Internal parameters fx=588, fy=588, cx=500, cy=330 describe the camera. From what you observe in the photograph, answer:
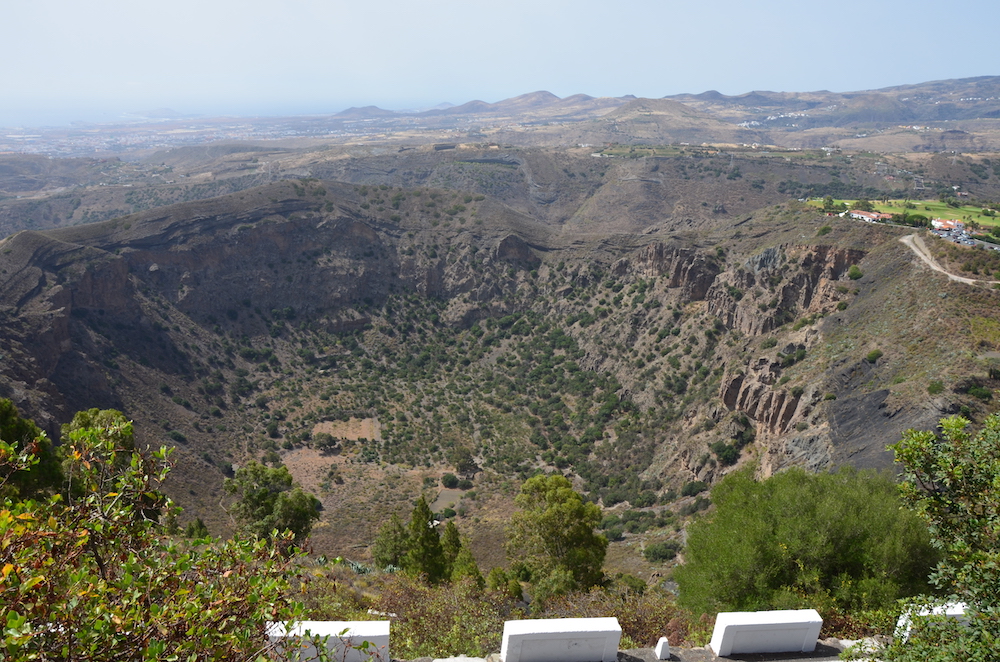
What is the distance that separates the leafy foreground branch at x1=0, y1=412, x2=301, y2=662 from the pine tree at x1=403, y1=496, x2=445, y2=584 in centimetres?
2003

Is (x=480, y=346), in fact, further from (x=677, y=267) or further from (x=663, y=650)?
(x=663, y=650)

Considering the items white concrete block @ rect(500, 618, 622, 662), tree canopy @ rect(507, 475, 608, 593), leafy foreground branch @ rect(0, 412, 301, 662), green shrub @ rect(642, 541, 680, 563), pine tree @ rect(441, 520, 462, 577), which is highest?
leafy foreground branch @ rect(0, 412, 301, 662)

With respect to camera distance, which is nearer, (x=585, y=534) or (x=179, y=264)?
(x=585, y=534)

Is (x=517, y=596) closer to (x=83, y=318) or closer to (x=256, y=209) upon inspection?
(x=83, y=318)

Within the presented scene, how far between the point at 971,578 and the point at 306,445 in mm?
51122

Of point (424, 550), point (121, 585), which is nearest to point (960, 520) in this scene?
point (121, 585)

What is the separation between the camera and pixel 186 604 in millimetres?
5672

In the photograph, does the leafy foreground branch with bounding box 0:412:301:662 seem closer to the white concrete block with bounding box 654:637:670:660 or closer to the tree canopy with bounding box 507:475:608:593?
the white concrete block with bounding box 654:637:670:660

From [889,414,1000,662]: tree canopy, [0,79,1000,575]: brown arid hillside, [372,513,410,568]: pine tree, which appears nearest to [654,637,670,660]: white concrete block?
[889,414,1000,662]: tree canopy

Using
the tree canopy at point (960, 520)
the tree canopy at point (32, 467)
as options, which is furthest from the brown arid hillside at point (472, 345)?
the tree canopy at point (960, 520)

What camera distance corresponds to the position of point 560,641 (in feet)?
34.8

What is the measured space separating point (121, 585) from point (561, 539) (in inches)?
780

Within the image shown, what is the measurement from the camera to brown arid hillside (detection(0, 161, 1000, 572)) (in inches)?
1422

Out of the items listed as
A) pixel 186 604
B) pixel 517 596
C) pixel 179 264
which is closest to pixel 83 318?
pixel 179 264
